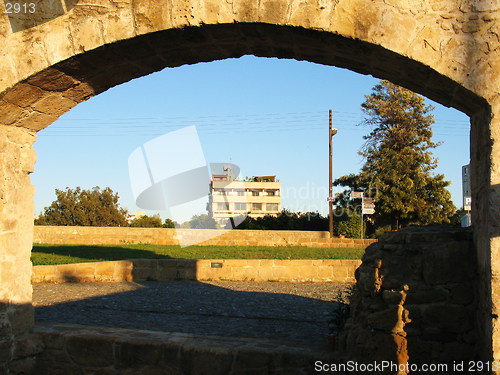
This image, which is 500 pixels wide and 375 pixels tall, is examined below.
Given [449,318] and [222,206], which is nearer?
[449,318]

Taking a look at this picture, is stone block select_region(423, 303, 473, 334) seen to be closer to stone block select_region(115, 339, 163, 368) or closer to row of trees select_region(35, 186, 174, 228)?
stone block select_region(115, 339, 163, 368)

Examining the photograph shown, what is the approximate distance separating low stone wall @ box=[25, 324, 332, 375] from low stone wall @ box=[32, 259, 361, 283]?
20.7ft

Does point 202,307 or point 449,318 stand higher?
point 449,318

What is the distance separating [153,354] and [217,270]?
704cm

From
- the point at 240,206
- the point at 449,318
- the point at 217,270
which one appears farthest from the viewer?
the point at 240,206

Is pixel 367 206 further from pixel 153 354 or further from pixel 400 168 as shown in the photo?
pixel 153 354

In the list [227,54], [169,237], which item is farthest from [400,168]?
[227,54]

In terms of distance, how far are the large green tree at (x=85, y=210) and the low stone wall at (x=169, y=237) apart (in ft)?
68.7

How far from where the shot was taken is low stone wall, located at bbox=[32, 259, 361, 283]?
11000 millimetres

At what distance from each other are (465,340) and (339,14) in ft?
7.60

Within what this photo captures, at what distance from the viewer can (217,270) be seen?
1145 cm

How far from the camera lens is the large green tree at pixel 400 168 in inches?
1057

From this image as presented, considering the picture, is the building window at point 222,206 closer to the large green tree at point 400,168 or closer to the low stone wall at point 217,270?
the large green tree at point 400,168

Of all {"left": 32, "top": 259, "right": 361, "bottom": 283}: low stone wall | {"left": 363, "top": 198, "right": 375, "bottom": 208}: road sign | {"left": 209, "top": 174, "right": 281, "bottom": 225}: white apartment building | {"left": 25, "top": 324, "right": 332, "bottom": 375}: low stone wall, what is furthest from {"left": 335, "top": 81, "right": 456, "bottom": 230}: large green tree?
{"left": 209, "top": 174, "right": 281, "bottom": 225}: white apartment building
